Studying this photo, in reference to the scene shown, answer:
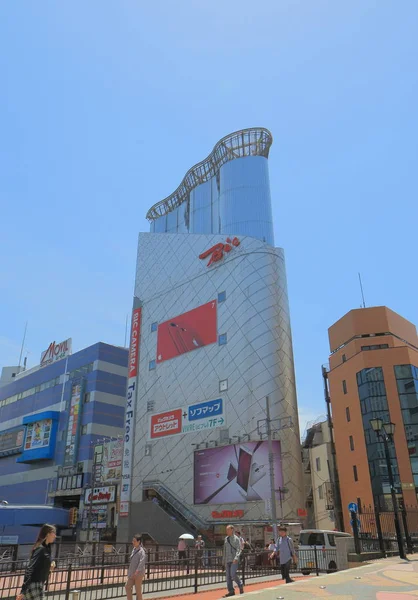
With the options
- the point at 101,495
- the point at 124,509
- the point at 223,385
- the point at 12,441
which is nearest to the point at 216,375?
the point at 223,385

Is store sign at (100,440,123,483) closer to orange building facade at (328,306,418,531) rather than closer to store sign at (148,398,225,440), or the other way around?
store sign at (148,398,225,440)

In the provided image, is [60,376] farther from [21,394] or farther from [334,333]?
[334,333]

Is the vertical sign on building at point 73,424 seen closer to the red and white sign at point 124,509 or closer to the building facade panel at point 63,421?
the building facade panel at point 63,421

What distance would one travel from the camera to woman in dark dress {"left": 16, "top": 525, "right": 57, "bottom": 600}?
23.6ft

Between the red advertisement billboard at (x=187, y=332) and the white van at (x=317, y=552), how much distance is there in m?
28.2

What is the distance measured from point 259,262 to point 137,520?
27.5 meters

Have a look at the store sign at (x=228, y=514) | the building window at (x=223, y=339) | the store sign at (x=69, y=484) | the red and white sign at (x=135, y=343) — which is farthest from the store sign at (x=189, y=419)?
the store sign at (x=69, y=484)

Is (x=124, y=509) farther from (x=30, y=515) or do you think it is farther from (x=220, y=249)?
(x=220, y=249)

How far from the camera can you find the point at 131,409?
55.1 metres

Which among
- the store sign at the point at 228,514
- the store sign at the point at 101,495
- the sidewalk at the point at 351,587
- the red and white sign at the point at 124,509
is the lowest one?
the sidewalk at the point at 351,587

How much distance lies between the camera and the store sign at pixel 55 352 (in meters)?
75.2

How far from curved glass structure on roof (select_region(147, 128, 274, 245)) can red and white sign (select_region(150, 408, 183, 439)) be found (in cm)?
2179

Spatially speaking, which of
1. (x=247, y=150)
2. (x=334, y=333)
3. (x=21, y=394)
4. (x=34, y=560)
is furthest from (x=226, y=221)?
(x=34, y=560)

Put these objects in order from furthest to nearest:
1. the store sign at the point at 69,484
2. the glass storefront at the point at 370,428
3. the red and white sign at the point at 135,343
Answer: the store sign at the point at 69,484, the red and white sign at the point at 135,343, the glass storefront at the point at 370,428
